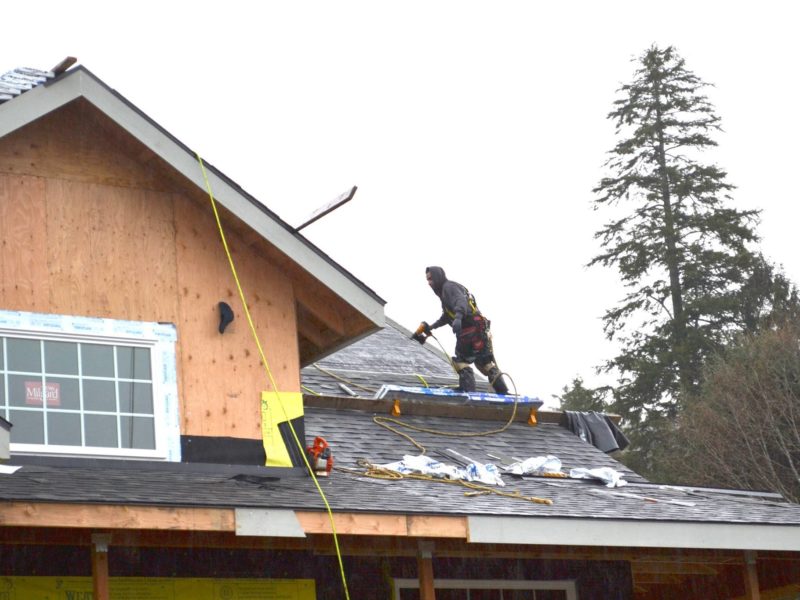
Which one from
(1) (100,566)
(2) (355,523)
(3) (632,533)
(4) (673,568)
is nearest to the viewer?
(1) (100,566)

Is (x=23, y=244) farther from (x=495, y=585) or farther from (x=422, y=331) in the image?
(x=422, y=331)

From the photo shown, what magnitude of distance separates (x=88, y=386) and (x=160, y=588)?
1646mm

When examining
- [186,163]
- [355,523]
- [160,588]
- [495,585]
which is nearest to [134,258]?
[186,163]

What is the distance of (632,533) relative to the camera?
35.2 ft

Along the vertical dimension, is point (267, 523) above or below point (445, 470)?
below

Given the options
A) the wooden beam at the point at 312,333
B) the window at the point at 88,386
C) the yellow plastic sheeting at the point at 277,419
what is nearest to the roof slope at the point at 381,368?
the wooden beam at the point at 312,333

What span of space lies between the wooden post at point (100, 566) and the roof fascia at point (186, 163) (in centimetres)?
326

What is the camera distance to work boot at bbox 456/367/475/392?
1490 cm

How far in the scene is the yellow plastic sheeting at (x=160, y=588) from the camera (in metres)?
9.48

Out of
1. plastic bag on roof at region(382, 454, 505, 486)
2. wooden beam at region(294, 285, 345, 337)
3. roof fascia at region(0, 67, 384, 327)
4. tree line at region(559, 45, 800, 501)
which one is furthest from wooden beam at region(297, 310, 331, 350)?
tree line at region(559, 45, 800, 501)

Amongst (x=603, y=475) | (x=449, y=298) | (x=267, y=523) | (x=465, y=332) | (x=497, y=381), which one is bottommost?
(x=267, y=523)

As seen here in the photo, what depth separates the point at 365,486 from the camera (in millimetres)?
10750

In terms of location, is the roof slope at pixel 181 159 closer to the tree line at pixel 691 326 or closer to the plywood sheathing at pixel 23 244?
the plywood sheathing at pixel 23 244

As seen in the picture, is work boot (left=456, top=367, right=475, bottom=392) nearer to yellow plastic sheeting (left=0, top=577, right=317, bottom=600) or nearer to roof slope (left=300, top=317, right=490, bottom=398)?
roof slope (left=300, top=317, right=490, bottom=398)
